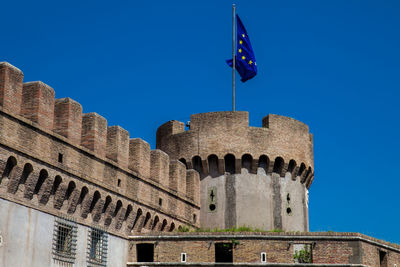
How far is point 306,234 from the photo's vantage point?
36.8 metres

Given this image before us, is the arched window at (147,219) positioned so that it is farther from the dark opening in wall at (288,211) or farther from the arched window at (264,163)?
the dark opening in wall at (288,211)

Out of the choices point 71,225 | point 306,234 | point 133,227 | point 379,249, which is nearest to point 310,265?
point 306,234

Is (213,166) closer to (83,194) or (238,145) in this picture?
(238,145)

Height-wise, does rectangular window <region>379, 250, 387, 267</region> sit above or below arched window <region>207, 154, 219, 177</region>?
below

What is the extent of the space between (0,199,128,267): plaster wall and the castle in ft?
0.13

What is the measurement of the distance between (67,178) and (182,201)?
11.0 metres

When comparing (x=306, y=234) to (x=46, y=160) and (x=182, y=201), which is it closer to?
(x=182, y=201)

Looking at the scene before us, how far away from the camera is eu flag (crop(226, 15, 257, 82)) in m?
48.6

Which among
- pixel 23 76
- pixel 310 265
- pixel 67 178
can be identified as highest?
pixel 23 76

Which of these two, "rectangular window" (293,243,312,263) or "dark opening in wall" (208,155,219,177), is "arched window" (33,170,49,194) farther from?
"dark opening in wall" (208,155,219,177)

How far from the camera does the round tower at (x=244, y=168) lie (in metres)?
43.6

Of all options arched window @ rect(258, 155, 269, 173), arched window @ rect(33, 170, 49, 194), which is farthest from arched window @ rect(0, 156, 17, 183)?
arched window @ rect(258, 155, 269, 173)

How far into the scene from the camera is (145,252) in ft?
125

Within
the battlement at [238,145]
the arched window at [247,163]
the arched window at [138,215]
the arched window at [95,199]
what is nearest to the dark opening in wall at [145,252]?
the arched window at [138,215]
